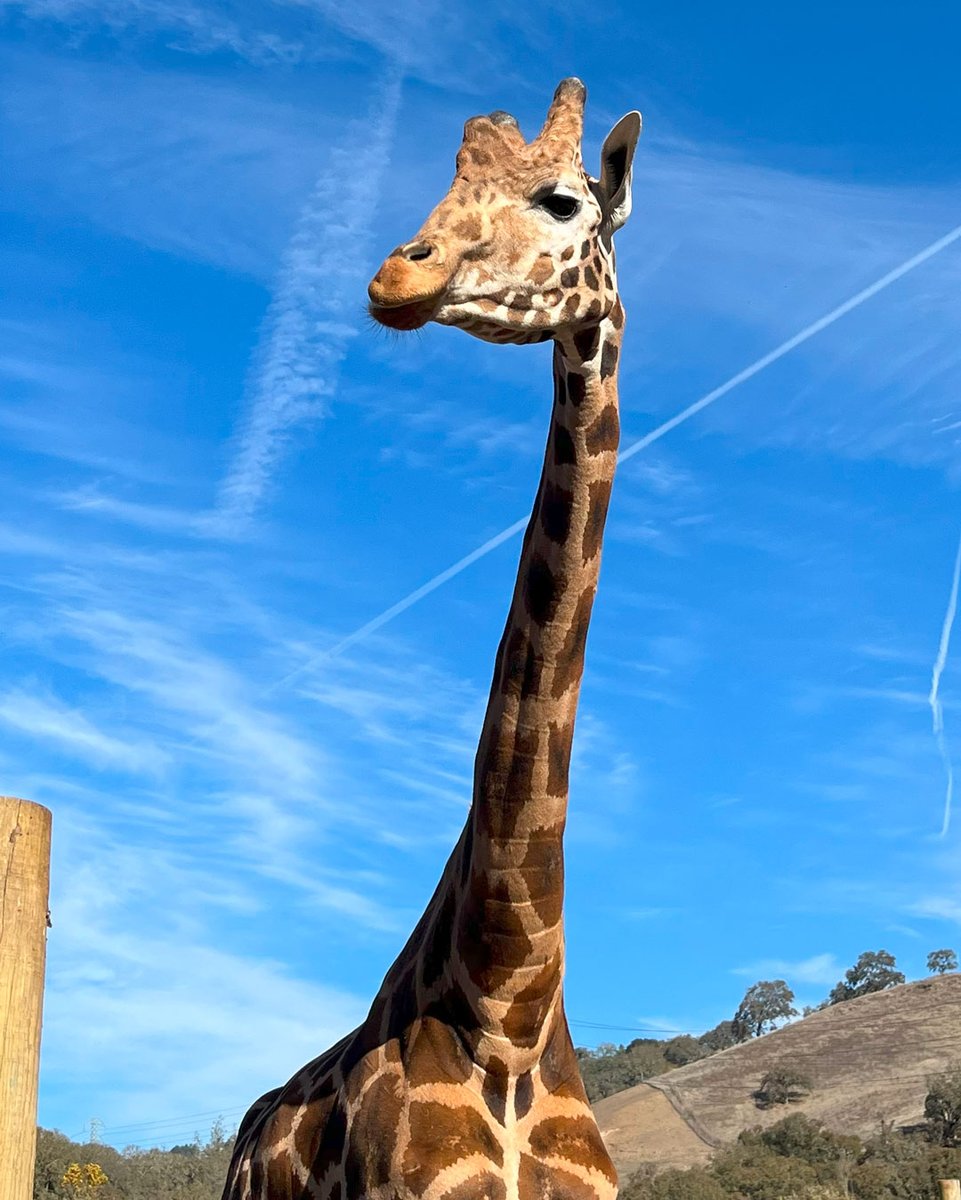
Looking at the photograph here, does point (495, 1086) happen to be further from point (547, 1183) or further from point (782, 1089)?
point (782, 1089)

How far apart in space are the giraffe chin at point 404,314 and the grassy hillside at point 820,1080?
3595 cm

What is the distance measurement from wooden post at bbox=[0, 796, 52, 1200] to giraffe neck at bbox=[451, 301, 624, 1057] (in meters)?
1.84

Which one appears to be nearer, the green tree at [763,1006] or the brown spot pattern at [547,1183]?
the brown spot pattern at [547,1183]

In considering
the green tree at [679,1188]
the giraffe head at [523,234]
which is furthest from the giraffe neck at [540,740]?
the green tree at [679,1188]

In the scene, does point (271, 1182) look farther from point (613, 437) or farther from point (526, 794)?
point (613, 437)

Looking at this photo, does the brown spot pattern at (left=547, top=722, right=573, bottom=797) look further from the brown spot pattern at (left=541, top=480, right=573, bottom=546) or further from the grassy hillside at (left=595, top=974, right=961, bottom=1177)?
the grassy hillside at (left=595, top=974, right=961, bottom=1177)

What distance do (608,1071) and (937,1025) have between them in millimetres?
15870

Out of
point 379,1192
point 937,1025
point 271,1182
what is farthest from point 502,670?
point 937,1025

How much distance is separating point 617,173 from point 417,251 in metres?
1.46

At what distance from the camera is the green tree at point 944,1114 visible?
108 ft

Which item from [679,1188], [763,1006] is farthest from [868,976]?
[679,1188]

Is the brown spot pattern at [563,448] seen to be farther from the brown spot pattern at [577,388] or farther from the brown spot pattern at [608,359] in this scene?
the brown spot pattern at [608,359]

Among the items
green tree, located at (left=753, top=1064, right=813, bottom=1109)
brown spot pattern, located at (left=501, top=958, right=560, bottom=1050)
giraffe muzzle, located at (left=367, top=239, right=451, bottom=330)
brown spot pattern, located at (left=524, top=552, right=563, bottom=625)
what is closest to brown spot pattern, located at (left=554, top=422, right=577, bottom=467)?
brown spot pattern, located at (left=524, top=552, right=563, bottom=625)

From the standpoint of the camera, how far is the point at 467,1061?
5934 mm
